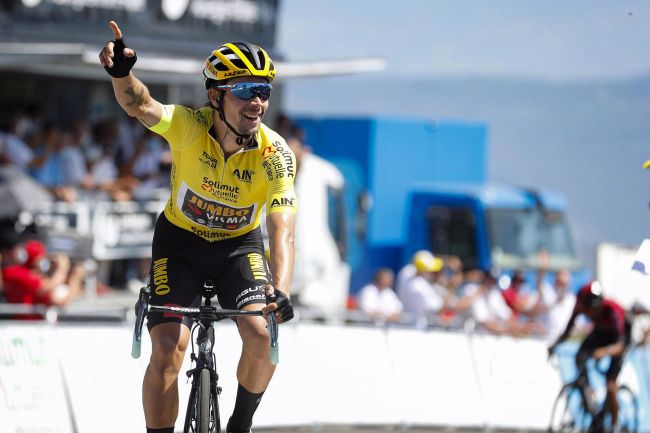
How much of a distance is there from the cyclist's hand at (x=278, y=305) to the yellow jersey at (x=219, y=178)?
0.74 metres

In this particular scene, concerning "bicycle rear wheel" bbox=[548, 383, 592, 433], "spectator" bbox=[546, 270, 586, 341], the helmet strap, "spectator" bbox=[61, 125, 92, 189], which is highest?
the helmet strap

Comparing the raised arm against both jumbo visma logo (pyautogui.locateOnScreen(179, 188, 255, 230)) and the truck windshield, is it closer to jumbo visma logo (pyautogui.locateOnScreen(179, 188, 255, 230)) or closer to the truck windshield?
jumbo visma logo (pyautogui.locateOnScreen(179, 188, 255, 230))

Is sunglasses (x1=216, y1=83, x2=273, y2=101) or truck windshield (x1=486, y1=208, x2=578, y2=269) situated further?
truck windshield (x1=486, y1=208, x2=578, y2=269)

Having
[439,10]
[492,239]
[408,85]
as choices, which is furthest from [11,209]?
[408,85]

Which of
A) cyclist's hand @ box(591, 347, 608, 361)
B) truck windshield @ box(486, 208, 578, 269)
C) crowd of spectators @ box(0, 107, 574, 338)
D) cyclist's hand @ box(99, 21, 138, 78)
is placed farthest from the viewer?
truck windshield @ box(486, 208, 578, 269)

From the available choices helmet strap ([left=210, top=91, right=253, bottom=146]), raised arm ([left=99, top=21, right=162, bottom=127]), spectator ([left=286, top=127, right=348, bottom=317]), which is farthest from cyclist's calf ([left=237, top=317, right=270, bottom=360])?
spectator ([left=286, top=127, right=348, bottom=317])

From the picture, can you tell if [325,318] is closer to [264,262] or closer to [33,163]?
[33,163]

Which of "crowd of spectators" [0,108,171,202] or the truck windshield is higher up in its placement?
"crowd of spectators" [0,108,171,202]

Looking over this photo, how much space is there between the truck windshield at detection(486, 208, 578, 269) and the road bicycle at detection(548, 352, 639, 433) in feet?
22.9

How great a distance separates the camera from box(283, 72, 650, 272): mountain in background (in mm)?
43219

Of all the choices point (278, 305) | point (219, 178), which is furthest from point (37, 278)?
point (278, 305)

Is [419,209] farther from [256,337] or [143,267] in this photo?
[256,337]

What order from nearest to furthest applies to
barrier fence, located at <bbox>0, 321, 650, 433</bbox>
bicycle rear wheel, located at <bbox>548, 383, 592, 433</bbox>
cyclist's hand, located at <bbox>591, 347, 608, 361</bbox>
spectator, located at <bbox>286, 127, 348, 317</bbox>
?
barrier fence, located at <bbox>0, 321, 650, 433</bbox> < cyclist's hand, located at <bbox>591, 347, 608, 361</bbox> < bicycle rear wheel, located at <bbox>548, 383, 592, 433</bbox> < spectator, located at <bbox>286, 127, 348, 317</bbox>

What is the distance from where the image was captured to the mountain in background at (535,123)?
43.2 meters
